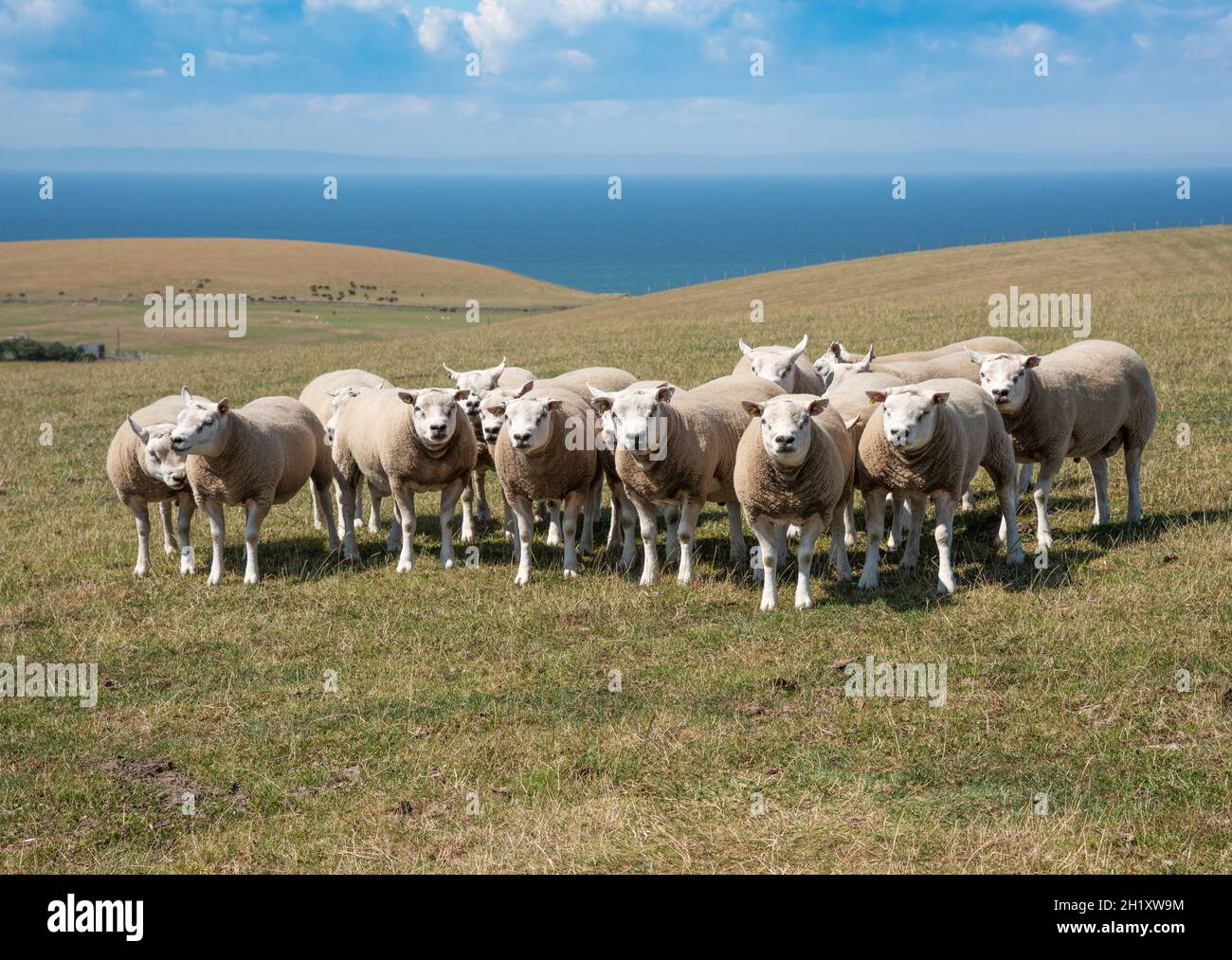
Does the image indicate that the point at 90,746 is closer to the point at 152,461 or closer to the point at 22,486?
the point at 152,461

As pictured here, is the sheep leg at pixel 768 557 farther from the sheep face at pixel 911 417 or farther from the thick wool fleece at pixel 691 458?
the sheep face at pixel 911 417

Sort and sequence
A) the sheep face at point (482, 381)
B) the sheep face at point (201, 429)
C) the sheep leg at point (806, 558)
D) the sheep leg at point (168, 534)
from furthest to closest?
1. the sheep face at point (482, 381)
2. the sheep leg at point (168, 534)
3. the sheep face at point (201, 429)
4. the sheep leg at point (806, 558)

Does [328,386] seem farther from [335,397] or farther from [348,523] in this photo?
[348,523]

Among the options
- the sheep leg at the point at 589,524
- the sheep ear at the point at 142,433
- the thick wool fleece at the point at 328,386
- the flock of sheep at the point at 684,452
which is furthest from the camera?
the thick wool fleece at the point at 328,386

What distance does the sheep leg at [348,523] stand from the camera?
43.0 feet

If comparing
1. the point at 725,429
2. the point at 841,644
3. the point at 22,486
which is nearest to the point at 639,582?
the point at 725,429

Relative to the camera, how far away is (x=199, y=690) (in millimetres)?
9070

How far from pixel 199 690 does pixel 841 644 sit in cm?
489

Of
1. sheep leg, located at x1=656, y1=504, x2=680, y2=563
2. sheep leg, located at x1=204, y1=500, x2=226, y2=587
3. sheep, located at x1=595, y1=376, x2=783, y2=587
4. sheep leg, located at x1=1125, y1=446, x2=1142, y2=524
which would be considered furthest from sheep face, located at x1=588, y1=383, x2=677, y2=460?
sheep leg, located at x1=1125, y1=446, x2=1142, y2=524

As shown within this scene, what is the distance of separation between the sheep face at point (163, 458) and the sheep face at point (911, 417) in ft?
22.8

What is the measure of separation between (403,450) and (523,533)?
5.29 feet

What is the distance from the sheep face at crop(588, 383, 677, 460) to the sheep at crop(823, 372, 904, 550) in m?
1.76

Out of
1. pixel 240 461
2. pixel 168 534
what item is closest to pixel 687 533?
pixel 240 461

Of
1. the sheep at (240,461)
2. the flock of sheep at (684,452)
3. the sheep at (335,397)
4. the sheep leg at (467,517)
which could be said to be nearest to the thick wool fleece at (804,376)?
the flock of sheep at (684,452)
